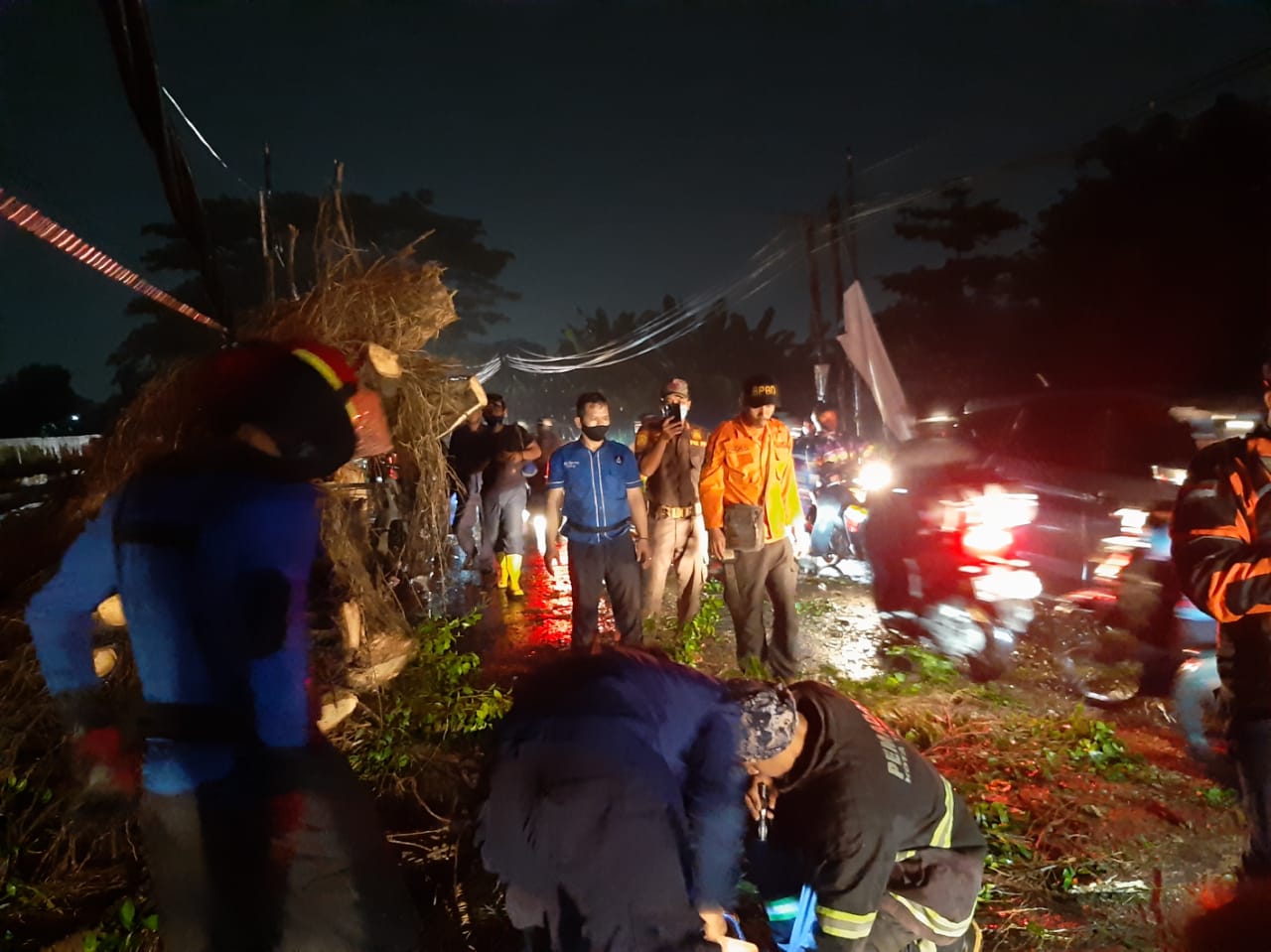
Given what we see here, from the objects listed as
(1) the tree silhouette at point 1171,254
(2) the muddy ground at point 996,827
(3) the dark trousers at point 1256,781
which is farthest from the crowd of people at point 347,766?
(1) the tree silhouette at point 1171,254

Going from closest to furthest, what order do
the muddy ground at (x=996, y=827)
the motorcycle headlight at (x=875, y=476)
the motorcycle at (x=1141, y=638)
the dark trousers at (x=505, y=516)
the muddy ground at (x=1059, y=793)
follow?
the muddy ground at (x=996, y=827) < the muddy ground at (x=1059, y=793) < the motorcycle at (x=1141, y=638) < the dark trousers at (x=505, y=516) < the motorcycle headlight at (x=875, y=476)

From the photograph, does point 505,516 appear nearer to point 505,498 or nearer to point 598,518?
point 505,498

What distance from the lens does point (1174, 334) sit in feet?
46.2

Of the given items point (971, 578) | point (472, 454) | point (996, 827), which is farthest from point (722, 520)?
point (472, 454)

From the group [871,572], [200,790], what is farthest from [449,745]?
[871,572]

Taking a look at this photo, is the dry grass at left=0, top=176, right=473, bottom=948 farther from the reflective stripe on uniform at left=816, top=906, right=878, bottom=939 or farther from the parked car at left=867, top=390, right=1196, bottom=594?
the parked car at left=867, top=390, right=1196, bottom=594

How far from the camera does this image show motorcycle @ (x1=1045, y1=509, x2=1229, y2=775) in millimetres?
4039

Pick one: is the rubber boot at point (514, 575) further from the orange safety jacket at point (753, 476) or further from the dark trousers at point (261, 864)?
the dark trousers at point (261, 864)

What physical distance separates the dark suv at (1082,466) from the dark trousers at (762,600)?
7.01ft

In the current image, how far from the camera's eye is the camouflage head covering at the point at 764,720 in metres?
1.88

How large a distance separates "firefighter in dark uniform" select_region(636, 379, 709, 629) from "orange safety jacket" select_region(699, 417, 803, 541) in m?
0.86

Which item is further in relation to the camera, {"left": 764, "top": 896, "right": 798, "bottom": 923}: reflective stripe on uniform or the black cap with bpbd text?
the black cap with bpbd text

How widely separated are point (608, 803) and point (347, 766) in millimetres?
929

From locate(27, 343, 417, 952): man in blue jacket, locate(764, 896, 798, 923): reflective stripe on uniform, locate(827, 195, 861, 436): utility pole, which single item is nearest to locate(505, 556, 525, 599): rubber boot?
locate(764, 896, 798, 923): reflective stripe on uniform
